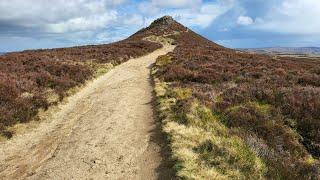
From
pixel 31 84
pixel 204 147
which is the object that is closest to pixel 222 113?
pixel 204 147

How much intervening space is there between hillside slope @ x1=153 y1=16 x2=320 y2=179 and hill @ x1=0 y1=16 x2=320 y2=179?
28mm

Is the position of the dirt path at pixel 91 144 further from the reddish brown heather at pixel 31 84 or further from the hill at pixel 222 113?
the reddish brown heather at pixel 31 84

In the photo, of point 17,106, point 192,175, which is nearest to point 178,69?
point 17,106

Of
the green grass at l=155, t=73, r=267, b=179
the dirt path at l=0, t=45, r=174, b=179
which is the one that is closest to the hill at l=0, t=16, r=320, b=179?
the green grass at l=155, t=73, r=267, b=179

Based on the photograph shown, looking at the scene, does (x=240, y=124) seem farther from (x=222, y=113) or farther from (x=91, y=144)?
(x=91, y=144)

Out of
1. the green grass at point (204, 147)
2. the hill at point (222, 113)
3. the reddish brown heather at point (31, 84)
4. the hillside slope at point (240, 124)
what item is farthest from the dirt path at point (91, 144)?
the reddish brown heather at point (31, 84)

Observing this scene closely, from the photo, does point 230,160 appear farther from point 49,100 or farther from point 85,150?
point 49,100

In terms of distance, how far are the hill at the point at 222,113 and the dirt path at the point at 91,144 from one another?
2.95ft

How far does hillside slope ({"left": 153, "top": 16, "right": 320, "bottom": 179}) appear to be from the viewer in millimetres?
11125

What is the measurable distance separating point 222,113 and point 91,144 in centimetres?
651

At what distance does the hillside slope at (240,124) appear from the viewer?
36.5ft

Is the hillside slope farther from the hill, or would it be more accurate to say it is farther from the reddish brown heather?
the reddish brown heather

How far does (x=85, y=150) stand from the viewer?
1320 centimetres

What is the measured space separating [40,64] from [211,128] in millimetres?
19186
